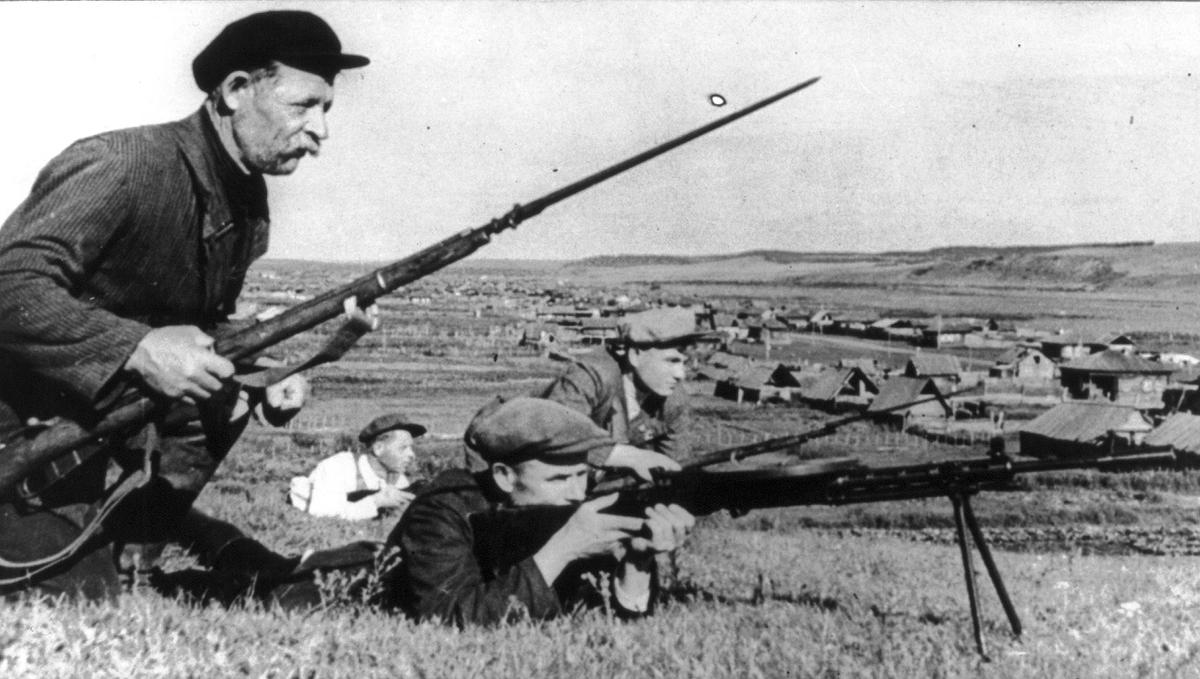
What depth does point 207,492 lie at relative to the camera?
9.39m

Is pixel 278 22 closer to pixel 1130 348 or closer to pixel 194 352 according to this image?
pixel 194 352

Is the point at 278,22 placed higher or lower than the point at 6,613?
higher

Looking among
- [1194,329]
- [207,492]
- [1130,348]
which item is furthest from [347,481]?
[1130,348]

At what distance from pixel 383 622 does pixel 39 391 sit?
61.0 inches

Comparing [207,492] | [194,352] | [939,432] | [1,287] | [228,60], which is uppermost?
[228,60]

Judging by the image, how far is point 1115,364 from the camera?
22828 millimetres

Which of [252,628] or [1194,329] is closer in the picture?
[252,628]

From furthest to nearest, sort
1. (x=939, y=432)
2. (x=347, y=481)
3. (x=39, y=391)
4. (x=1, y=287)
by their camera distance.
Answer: (x=939, y=432)
(x=347, y=481)
(x=39, y=391)
(x=1, y=287)

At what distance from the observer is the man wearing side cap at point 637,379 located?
6180mm

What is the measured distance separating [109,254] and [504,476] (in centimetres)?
171

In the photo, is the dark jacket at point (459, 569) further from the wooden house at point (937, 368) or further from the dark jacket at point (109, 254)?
the wooden house at point (937, 368)

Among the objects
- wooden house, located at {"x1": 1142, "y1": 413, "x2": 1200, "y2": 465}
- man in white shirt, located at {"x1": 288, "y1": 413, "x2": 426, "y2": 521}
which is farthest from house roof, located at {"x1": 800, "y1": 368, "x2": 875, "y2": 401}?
man in white shirt, located at {"x1": 288, "y1": 413, "x2": 426, "y2": 521}

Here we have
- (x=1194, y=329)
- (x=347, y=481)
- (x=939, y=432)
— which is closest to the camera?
(x=347, y=481)

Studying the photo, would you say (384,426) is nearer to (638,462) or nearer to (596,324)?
(638,462)
